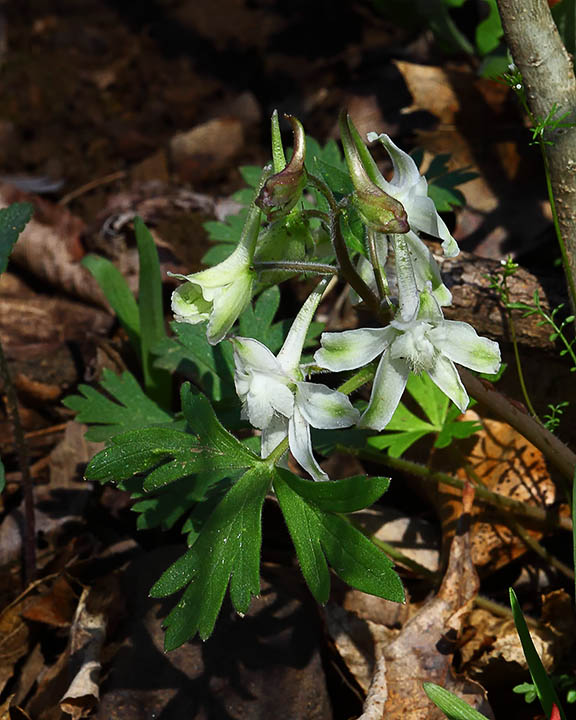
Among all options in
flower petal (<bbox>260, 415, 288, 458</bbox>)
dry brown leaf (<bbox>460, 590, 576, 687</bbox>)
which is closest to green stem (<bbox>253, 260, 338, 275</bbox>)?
flower petal (<bbox>260, 415, 288, 458</bbox>)

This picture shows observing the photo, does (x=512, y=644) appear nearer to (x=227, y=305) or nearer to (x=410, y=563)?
(x=410, y=563)

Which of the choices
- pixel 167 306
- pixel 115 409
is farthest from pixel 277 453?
pixel 167 306

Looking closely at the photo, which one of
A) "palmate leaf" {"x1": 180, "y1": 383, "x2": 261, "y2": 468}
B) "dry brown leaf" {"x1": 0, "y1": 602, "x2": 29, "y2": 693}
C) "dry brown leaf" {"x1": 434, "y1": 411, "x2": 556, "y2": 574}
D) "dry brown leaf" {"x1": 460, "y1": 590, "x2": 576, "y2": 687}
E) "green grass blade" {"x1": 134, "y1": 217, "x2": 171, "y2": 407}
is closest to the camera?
"palmate leaf" {"x1": 180, "y1": 383, "x2": 261, "y2": 468}

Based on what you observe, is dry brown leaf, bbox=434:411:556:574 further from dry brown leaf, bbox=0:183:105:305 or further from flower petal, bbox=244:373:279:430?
dry brown leaf, bbox=0:183:105:305

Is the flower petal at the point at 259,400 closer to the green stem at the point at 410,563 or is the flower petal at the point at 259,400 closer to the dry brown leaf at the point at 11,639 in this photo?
the green stem at the point at 410,563

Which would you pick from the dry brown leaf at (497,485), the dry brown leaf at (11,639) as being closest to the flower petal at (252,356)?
the dry brown leaf at (497,485)

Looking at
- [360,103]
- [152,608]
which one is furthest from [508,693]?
[360,103]

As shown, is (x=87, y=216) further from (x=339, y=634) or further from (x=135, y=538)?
(x=339, y=634)
